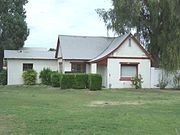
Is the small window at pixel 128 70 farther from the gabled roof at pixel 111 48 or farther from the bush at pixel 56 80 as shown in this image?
the bush at pixel 56 80

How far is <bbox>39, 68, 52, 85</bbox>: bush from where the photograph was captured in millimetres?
44062

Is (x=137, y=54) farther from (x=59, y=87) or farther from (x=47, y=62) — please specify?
(x=47, y=62)

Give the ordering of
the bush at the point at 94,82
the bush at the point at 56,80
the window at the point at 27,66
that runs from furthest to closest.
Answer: the window at the point at 27,66
the bush at the point at 56,80
the bush at the point at 94,82

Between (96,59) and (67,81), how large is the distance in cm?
528

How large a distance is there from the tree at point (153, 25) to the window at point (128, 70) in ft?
8.20

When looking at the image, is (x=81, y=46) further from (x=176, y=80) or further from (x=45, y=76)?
(x=176, y=80)

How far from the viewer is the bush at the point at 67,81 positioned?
36906mm

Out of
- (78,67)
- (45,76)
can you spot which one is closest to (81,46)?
(78,67)

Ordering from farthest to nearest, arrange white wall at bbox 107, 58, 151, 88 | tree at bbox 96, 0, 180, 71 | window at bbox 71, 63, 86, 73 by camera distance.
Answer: window at bbox 71, 63, 86, 73
white wall at bbox 107, 58, 151, 88
tree at bbox 96, 0, 180, 71

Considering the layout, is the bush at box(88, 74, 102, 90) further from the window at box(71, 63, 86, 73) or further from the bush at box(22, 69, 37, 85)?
the bush at box(22, 69, 37, 85)

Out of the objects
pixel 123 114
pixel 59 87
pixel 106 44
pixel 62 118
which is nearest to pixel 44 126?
pixel 62 118

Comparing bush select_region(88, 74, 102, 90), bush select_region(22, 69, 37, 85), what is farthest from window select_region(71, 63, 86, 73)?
bush select_region(88, 74, 102, 90)

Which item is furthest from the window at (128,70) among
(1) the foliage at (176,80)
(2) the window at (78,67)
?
(2) the window at (78,67)

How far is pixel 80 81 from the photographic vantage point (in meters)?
37.1
